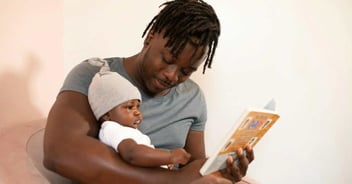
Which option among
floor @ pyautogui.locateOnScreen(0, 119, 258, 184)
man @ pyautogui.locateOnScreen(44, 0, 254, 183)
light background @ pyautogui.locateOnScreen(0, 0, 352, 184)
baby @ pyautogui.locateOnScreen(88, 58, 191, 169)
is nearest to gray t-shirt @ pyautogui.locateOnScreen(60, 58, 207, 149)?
man @ pyautogui.locateOnScreen(44, 0, 254, 183)

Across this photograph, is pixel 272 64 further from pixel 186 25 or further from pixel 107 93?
pixel 107 93

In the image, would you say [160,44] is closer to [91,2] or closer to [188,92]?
[188,92]

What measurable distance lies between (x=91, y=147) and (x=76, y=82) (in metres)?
0.22

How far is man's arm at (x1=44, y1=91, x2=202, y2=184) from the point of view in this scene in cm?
92

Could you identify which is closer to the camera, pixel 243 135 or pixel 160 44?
pixel 243 135

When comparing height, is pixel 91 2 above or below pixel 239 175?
above

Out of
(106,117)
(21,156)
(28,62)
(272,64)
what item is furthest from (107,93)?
(272,64)

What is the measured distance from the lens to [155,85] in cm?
115

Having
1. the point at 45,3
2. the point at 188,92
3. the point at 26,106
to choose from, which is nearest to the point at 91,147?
the point at 188,92

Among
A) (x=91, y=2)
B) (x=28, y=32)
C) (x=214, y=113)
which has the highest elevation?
(x=91, y=2)

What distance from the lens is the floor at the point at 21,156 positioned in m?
0.97

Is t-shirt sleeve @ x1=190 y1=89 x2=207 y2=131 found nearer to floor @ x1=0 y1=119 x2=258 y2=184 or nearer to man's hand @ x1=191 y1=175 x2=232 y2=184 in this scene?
floor @ x1=0 y1=119 x2=258 y2=184

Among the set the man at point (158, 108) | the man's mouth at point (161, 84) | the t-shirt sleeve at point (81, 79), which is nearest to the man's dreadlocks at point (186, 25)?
the man at point (158, 108)

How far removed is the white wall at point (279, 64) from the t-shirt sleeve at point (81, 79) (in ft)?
1.76
